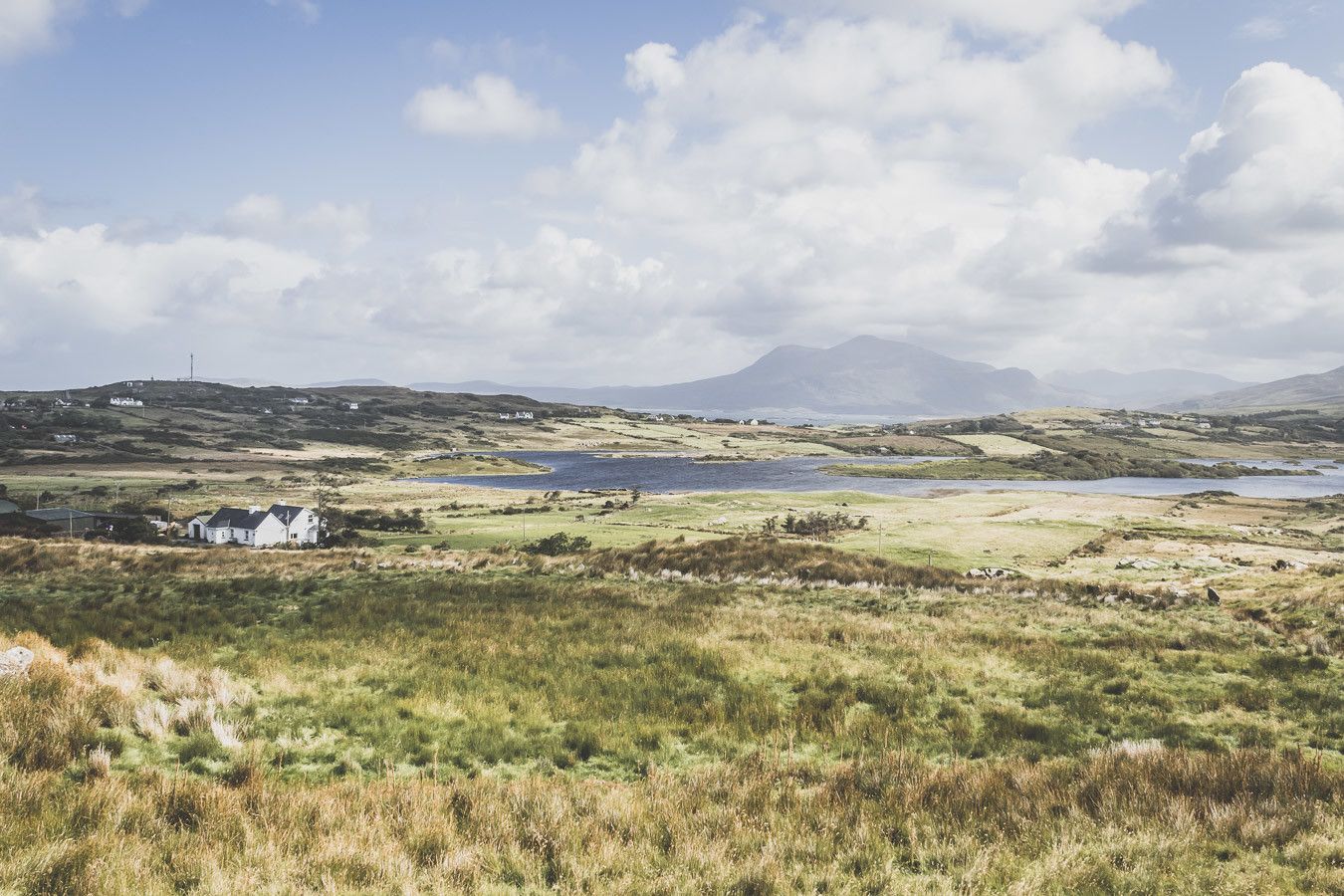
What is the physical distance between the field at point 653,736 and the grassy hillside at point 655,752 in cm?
5

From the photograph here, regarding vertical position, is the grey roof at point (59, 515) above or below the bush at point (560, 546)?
below

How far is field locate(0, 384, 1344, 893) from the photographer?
19.5 ft

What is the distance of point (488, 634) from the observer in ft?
53.1

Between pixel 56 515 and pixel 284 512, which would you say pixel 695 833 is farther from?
pixel 56 515

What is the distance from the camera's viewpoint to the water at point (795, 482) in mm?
119500

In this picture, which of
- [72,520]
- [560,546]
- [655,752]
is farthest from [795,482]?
[655,752]

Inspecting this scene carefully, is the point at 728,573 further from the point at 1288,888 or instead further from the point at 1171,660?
the point at 1288,888

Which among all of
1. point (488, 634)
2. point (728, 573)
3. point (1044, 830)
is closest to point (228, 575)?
point (488, 634)

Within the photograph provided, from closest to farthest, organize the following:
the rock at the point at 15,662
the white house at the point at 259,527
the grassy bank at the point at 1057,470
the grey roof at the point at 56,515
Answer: the rock at the point at 15,662, the grey roof at the point at 56,515, the white house at the point at 259,527, the grassy bank at the point at 1057,470

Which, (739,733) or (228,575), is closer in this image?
(739,733)

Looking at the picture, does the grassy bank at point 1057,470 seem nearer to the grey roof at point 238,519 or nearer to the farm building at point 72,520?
the grey roof at point 238,519

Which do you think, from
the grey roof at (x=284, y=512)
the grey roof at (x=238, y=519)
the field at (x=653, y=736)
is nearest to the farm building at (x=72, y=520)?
the grey roof at (x=238, y=519)

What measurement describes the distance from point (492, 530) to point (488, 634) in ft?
144

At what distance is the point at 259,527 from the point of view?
6194 cm
